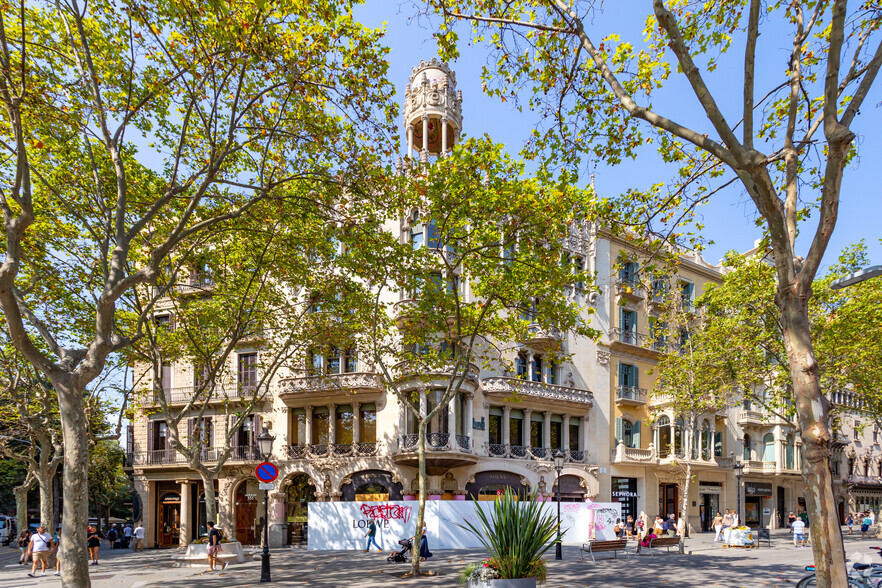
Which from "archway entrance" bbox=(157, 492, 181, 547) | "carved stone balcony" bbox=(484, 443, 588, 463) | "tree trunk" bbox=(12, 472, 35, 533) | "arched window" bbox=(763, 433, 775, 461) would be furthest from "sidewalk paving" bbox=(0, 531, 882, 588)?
"arched window" bbox=(763, 433, 775, 461)

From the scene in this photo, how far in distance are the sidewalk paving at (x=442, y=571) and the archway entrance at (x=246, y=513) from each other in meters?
8.05

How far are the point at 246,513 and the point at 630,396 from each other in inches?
837

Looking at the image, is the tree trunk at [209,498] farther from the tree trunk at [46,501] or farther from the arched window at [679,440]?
the arched window at [679,440]

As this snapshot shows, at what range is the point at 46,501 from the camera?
27391 millimetres

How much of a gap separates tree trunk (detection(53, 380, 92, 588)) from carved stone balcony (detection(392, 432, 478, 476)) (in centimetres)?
1793

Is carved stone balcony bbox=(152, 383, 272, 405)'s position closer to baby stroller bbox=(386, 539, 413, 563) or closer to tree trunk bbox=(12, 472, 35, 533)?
tree trunk bbox=(12, 472, 35, 533)

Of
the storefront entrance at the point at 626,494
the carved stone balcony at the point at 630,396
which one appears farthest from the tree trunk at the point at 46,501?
the carved stone balcony at the point at 630,396

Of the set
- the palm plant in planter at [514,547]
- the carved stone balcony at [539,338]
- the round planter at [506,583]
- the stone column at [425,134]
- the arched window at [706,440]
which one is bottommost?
the arched window at [706,440]

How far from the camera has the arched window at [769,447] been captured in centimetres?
4398

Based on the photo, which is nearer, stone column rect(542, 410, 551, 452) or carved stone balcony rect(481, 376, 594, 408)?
carved stone balcony rect(481, 376, 594, 408)

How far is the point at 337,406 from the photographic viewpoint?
31844 mm

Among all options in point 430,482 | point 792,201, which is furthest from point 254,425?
point 792,201

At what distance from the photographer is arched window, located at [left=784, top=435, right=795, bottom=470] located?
44.3m

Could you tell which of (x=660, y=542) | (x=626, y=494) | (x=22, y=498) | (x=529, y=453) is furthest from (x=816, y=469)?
(x=22, y=498)
